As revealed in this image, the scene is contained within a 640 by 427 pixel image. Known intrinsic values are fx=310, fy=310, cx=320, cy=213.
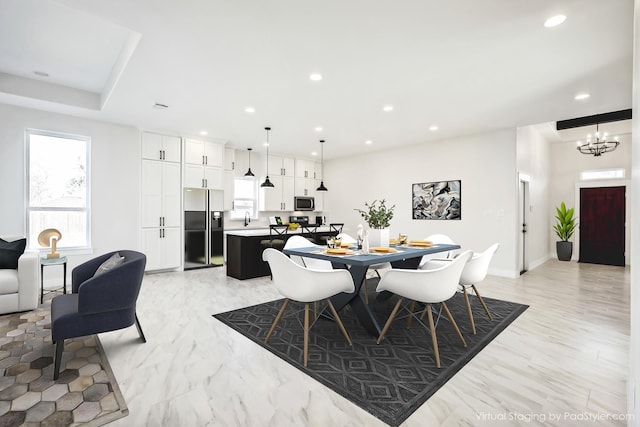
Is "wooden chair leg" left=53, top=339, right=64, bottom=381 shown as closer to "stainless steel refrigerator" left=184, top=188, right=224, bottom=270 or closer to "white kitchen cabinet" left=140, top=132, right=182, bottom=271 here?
"white kitchen cabinet" left=140, top=132, right=182, bottom=271

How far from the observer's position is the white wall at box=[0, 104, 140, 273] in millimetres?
4497

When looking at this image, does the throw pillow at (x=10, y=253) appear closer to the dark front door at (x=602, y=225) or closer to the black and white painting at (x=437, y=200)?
the black and white painting at (x=437, y=200)

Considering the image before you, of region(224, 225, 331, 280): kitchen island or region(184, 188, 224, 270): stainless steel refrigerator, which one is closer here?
region(224, 225, 331, 280): kitchen island

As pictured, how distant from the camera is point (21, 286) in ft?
11.5

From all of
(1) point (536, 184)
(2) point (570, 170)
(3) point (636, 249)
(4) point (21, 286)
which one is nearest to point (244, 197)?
(4) point (21, 286)

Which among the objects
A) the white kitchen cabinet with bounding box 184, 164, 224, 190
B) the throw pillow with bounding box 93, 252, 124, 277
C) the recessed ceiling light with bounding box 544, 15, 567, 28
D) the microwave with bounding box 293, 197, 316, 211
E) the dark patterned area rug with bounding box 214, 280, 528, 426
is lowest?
the dark patterned area rug with bounding box 214, 280, 528, 426

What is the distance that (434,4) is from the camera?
2.28 meters

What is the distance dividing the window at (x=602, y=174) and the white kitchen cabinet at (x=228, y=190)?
8.41 metres

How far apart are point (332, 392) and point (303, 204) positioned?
6.67 m

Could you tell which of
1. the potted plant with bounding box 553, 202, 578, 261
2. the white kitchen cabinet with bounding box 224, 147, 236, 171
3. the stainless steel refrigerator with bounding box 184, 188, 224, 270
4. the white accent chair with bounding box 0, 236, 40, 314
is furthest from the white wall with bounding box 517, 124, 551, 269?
Result: the white accent chair with bounding box 0, 236, 40, 314

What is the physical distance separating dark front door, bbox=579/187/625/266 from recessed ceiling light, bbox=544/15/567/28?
6761mm

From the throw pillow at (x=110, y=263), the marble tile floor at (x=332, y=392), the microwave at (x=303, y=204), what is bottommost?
the marble tile floor at (x=332, y=392)

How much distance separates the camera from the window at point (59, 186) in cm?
476

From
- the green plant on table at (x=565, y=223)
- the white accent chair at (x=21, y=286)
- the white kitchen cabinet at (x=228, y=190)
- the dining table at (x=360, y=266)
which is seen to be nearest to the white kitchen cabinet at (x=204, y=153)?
the white kitchen cabinet at (x=228, y=190)
